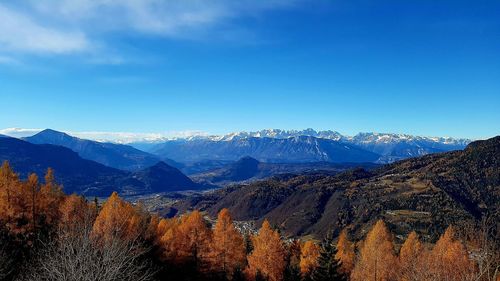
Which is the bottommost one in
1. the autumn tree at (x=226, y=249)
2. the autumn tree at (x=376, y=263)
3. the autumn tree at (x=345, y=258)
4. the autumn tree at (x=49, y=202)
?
the autumn tree at (x=345, y=258)

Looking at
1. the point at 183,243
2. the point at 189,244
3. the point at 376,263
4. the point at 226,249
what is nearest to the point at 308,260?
the point at 376,263

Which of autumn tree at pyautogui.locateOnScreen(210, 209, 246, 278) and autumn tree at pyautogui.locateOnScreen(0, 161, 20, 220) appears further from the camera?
autumn tree at pyautogui.locateOnScreen(210, 209, 246, 278)

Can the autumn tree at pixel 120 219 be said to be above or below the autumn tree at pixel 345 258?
above

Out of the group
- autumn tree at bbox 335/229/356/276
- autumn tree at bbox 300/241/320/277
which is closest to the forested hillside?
autumn tree at bbox 300/241/320/277

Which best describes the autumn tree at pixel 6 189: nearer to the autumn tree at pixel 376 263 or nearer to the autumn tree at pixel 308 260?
the autumn tree at pixel 308 260

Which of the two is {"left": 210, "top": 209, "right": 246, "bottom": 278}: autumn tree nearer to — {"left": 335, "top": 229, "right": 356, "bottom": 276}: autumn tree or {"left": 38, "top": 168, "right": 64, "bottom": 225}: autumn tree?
{"left": 38, "top": 168, "right": 64, "bottom": 225}: autumn tree

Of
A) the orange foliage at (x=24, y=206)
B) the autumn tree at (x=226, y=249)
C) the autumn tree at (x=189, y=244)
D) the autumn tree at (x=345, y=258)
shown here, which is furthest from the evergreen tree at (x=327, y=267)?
the orange foliage at (x=24, y=206)

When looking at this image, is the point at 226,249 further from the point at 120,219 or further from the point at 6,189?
the point at 6,189

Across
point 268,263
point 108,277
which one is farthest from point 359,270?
point 108,277
